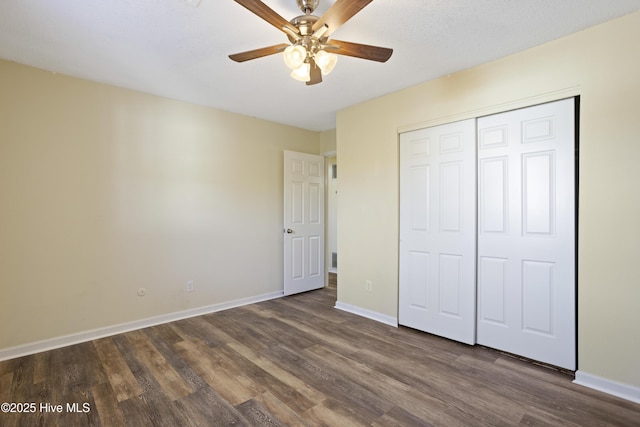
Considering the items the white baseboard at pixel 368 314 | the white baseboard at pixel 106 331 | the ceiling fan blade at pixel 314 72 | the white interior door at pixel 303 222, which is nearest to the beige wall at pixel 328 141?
the white interior door at pixel 303 222

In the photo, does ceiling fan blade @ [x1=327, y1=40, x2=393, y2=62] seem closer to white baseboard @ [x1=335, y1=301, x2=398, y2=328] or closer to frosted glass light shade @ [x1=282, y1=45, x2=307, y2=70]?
frosted glass light shade @ [x1=282, y1=45, x2=307, y2=70]

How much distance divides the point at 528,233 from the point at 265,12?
2477 millimetres

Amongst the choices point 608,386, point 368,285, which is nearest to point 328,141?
point 368,285

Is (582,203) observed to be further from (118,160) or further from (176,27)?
(118,160)

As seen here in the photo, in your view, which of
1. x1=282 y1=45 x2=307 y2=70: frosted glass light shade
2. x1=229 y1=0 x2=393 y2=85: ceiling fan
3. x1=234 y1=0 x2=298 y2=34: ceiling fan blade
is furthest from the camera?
x1=282 y1=45 x2=307 y2=70: frosted glass light shade

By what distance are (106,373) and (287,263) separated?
243 cm

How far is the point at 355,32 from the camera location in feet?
6.97

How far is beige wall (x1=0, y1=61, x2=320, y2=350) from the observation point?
2553 millimetres

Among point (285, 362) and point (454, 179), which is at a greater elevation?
point (454, 179)

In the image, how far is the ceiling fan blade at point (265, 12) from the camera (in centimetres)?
139

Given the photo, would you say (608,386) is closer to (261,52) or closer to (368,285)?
(368,285)

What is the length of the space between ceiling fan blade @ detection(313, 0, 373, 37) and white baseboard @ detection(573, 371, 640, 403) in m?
2.77

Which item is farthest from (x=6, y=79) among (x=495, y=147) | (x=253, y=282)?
(x=495, y=147)

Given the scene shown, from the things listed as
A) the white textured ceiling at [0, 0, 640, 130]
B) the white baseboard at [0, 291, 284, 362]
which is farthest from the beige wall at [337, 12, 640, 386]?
the white baseboard at [0, 291, 284, 362]
